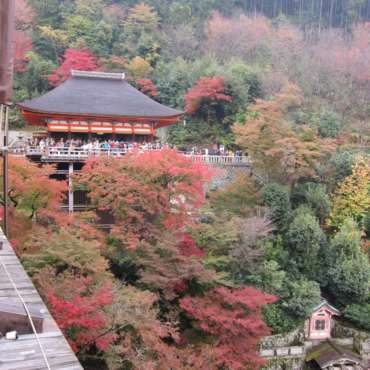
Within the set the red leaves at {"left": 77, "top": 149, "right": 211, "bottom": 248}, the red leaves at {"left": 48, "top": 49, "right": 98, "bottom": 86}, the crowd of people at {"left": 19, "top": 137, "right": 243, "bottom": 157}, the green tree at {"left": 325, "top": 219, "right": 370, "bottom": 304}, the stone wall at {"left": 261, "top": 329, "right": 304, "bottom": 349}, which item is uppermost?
the red leaves at {"left": 48, "top": 49, "right": 98, "bottom": 86}

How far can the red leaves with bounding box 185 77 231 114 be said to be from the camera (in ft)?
93.6

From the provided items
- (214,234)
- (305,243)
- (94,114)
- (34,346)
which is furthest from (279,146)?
(34,346)

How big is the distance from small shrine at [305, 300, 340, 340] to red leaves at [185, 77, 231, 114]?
57.1ft

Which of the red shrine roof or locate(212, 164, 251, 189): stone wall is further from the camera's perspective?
locate(212, 164, 251, 189): stone wall

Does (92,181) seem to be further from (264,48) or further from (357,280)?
(264,48)

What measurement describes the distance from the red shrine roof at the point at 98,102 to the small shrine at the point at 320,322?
11.1m

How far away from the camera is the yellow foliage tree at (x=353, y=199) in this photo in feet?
60.4

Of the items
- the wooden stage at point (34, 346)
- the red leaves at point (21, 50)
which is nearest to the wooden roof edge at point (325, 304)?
the wooden stage at point (34, 346)

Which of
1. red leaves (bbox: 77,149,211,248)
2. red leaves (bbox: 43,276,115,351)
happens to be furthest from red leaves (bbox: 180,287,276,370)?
red leaves (bbox: 43,276,115,351)

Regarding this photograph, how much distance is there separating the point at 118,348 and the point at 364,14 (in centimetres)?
5399

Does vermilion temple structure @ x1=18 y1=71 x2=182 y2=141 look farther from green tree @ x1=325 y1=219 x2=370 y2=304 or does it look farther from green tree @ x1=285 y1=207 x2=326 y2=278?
green tree @ x1=325 y1=219 x2=370 y2=304

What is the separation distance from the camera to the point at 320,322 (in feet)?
50.1

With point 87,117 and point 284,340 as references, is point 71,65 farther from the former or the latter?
point 284,340

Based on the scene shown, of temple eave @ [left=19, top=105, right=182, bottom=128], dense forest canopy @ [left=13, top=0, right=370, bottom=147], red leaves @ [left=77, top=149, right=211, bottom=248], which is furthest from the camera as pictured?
dense forest canopy @ [left=13, top=0, right=370, bottom=147]
